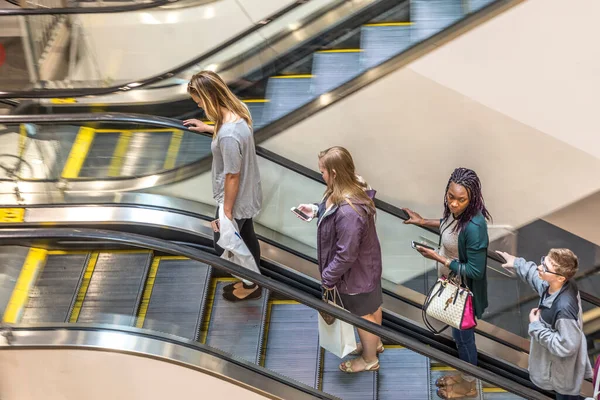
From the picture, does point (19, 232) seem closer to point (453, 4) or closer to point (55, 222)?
point (55, 222)

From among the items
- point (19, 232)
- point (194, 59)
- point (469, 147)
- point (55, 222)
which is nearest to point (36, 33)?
point (194, 59)

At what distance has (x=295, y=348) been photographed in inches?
153

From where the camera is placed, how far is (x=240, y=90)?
5.51m

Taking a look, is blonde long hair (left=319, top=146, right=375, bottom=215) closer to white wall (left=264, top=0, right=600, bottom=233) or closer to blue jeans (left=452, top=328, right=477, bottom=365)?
blue jeans (left=452, top=328, right=477, bottom=365)

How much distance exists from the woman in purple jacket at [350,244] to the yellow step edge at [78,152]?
196cm

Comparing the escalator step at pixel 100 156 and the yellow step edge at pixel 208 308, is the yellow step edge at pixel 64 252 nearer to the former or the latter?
the yellow step edge at pixel 208 308

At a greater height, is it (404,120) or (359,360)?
(404,120)

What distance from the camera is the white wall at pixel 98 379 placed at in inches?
159

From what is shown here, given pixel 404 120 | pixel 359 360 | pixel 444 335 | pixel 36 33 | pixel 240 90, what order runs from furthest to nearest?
pixel 36 33 → pixel 404 120 → pixel 240 90 → pixel 444 335 → pixel 359 360

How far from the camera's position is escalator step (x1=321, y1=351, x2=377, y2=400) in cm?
381

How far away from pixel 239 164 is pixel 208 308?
0.87 metres

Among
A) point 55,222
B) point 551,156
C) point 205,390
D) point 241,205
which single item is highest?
point 551,156

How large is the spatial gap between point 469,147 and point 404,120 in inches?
24.4

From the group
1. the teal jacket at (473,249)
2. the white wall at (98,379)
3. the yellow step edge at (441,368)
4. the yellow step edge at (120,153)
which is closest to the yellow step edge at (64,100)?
the yellow step edge at (120,153)
